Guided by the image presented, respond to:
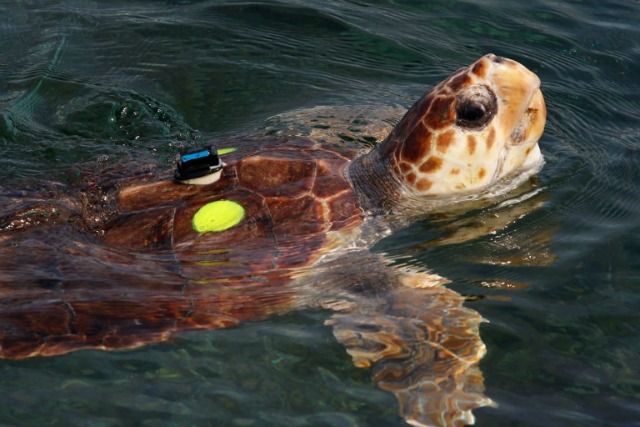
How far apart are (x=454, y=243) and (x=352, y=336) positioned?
119 cm

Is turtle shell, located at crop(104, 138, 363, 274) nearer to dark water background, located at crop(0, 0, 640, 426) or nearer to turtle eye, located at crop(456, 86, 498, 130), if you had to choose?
dark water background, located at crop(0, 0, 640, 426)

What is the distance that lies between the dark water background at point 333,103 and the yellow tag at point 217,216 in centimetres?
84

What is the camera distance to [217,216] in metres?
5.13

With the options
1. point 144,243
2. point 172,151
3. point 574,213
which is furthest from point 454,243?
point 172,151

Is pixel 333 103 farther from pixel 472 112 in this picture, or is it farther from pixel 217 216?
pixel 217 216

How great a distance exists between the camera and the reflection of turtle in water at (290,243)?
4.43 metres

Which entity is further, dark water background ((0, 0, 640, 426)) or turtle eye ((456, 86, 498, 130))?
turtle eye ((456, 86, 498, 130))

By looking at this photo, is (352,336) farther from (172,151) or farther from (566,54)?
(566,54)

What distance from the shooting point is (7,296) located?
4.59m

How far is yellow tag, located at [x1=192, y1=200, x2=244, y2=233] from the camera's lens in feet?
16.7

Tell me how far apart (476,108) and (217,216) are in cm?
176

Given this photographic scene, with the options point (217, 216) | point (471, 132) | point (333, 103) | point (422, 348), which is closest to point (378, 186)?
point (471, 132)

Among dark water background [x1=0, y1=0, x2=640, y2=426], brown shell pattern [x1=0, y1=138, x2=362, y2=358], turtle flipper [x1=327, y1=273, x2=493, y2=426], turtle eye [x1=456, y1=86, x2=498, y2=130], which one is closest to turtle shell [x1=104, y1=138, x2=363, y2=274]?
brown shell pattern [x1=0, y1=138, x2=362, y2=358]

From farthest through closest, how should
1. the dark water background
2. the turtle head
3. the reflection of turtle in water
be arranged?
the turtle head
the reflection of turtle in water
the dark water background
